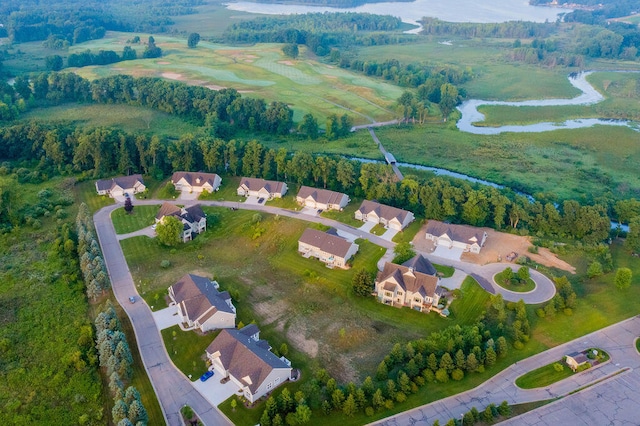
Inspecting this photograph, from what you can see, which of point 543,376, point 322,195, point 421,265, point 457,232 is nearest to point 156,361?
point 421,265

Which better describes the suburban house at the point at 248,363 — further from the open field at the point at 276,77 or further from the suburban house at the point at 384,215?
the open field at the point at 276,77

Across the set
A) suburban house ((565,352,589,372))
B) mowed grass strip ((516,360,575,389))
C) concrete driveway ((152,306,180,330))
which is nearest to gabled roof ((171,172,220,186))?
concrete driveway ((152,306,180,330))

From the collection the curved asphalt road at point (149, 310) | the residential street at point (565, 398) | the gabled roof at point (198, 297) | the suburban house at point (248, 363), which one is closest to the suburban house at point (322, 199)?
the curved asphalt road at point (149, 310)

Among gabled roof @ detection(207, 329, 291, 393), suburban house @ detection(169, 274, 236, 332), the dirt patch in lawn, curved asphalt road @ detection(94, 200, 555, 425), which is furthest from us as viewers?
the dirt patch in lawn

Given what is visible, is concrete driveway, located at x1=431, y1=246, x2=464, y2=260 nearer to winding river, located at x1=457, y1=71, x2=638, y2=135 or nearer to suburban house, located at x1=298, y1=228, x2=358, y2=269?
suburban house, located at x1=298, y1=228, x2=358, y2=269

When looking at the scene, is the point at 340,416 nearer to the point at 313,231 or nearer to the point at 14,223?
the point at 313,231

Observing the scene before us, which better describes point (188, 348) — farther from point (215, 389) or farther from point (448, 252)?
point (448, 252)

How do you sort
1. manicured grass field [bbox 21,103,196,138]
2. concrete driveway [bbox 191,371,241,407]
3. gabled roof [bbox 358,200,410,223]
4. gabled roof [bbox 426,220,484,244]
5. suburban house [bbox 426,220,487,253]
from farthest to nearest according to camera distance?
manicured grass field [bbox 21,103,196,138] < gabled roof [bbox 358,200,410,223] < gabled roof [bbox 426,220,484,244] < suburban house [bbox 426,220,487,253] < concrete driveway [bbox 191,371,241,407]
